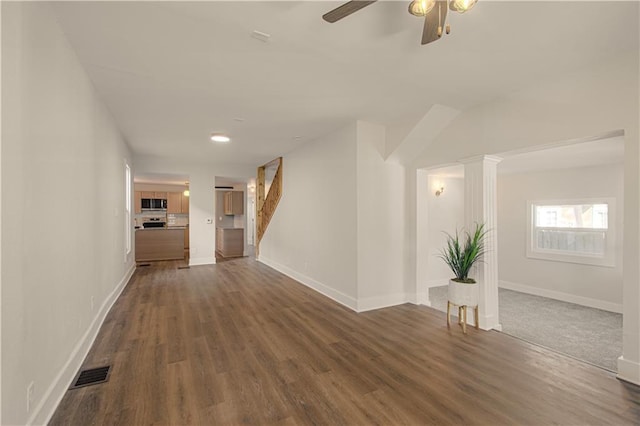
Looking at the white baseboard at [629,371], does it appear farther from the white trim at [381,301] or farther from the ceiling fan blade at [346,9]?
the ceiling fan blade at [346,9]

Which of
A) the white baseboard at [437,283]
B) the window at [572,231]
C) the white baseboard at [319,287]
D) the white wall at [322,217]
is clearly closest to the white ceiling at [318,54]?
the white wall at [322,217]

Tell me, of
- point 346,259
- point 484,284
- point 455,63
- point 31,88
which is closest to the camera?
point 31,88

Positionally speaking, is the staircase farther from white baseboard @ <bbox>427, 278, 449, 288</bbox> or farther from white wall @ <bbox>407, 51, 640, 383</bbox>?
white wall @ <bbox>407, 51, 640, 383</bbox>

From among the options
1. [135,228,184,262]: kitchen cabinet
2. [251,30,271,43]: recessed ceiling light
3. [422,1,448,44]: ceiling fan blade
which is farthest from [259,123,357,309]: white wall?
[135,228,184,262]: kitchen cabinet

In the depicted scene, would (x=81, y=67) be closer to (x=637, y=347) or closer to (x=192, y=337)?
(x=192, y=337)

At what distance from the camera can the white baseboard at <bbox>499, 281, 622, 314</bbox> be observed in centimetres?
441

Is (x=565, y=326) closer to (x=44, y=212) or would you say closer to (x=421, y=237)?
(x=421, y=237)

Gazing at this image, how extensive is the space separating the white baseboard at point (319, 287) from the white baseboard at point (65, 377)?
9.53 ft

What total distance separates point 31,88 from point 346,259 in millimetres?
3512

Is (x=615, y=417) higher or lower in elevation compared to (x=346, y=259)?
lower

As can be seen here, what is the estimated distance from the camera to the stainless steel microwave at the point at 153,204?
9812 mm

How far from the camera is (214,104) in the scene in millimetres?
3350

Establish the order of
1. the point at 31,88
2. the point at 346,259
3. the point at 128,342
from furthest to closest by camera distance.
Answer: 1. the point at 346,259
2. the point at 128,342
3. the point at 31,88

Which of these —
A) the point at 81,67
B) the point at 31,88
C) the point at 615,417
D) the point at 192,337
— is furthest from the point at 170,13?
the point at 615,417
